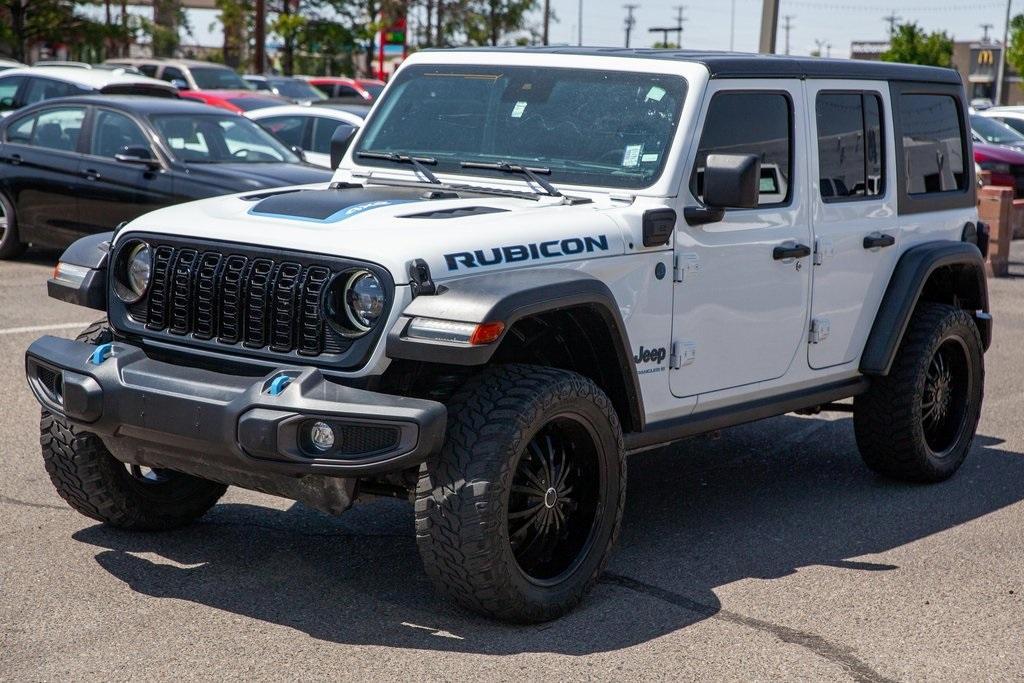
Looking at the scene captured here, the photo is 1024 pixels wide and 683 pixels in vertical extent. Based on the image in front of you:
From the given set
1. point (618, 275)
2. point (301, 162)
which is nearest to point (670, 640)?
point (618, 275)

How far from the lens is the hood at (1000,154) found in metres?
20.9

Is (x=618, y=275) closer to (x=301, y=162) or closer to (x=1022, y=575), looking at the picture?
(x=1022, y=575)

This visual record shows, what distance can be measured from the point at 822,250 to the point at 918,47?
314 ft

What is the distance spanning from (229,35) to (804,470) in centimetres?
5458

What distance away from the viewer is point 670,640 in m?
4.46

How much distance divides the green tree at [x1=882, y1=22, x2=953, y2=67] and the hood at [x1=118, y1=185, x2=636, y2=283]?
92983 millimetres

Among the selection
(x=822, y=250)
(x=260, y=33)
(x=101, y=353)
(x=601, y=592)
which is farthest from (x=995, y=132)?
(x=101, y=353)

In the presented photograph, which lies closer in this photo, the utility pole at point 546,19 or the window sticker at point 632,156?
the window sticker at point 632,156

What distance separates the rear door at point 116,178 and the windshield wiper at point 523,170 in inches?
259

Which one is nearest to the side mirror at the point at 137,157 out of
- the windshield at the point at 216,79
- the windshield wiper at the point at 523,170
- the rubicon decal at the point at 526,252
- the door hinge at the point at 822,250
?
the windshield wiper at the point at 523,170

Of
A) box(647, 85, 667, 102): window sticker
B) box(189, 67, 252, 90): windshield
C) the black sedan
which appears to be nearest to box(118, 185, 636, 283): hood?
box(647, 85, 667, 102): window sticker

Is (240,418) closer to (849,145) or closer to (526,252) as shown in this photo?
(526,252)

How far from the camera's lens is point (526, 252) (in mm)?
4543

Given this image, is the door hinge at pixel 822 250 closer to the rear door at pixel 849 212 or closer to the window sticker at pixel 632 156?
the rear door at pixel 849 212
